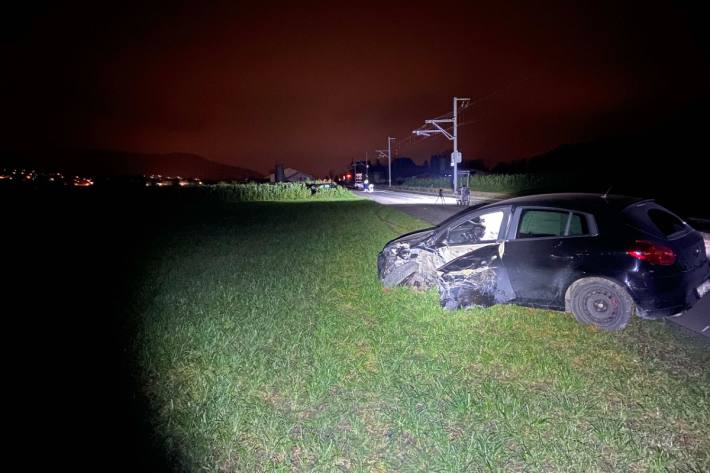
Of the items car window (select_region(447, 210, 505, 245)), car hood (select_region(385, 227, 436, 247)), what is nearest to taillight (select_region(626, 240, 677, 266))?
car window (select_region(447, 210, 505, 245))

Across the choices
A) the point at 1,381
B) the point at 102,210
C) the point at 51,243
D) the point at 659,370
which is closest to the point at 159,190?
the point at 102,210

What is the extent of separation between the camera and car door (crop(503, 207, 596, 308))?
5789 millimetres

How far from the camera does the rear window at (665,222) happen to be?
5809 millimetres

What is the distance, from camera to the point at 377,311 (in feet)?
22.2

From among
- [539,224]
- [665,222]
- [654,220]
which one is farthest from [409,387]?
[539,224]

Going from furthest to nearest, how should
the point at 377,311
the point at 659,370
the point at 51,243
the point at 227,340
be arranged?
1. the point at 51,243
2. the point at 377,311
3. the point at 227,340
4. the point at 659,370

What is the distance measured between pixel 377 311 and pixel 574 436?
3573 millimetres

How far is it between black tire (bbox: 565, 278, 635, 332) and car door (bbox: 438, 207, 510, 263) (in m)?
1.18

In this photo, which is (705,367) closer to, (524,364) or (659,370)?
(659,370)

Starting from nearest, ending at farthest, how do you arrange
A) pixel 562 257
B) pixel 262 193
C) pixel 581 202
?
pixel 562 257 → pixel 581 202 → pixel 262 193

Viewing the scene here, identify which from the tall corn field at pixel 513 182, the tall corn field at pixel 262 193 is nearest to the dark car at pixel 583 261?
the tall corn field at pixel 262 193

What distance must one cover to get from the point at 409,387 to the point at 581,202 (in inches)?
140

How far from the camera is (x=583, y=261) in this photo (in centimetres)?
570

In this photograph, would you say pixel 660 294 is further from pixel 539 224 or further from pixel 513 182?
pixel 513 182
